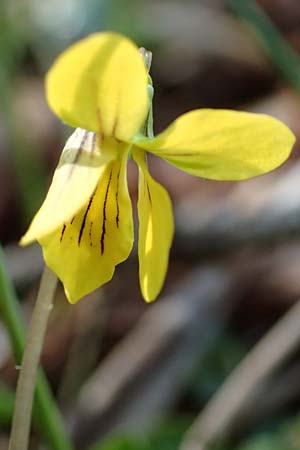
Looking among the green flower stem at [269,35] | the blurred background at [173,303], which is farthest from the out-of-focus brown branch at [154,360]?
the green flower stem at [269,35]

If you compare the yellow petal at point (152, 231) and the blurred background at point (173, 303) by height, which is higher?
the yellow petal at point (152, 231)

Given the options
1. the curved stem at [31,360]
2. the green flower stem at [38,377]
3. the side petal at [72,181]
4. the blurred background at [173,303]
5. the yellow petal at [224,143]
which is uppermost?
the yellow petal at [224,143]

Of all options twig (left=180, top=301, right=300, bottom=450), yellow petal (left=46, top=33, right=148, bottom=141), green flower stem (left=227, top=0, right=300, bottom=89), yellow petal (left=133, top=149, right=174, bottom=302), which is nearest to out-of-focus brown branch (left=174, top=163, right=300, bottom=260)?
twig (left=180, top=301, right=300, bottom=450)

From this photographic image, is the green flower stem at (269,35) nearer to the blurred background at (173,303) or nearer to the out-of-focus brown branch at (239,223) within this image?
the blurred background at (173,303)

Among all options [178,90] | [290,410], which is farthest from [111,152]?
[178,90]

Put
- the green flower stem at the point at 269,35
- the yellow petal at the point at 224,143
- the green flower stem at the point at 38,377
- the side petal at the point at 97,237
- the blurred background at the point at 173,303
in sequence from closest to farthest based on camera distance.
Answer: the yellow petal at the point at 224,143 < the side petal at the point at 97,237 < the green flower stem at the point at 38,377 < the green flower stem at the point at 269,35 < the blurred background at the point at 173,303

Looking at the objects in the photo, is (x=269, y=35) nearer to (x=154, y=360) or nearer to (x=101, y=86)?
(x=154, y=360)

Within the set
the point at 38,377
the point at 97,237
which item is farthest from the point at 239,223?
the point at 97,237

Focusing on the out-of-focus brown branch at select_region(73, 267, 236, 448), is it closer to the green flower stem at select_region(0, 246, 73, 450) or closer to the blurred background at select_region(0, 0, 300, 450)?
the blurred background at select_region(0, 0, 300, 450)

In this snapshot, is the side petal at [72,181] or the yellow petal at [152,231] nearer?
the side petal at [72,181]
